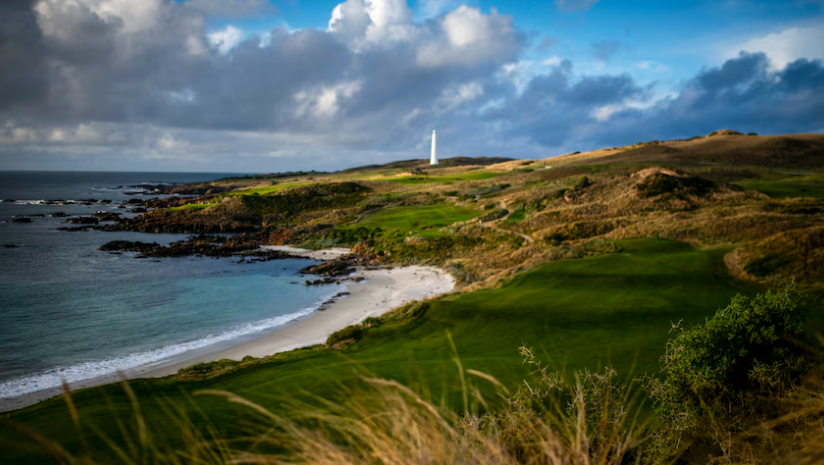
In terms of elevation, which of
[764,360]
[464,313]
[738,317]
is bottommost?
[464,313]

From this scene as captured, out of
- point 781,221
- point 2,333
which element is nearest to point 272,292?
point 2,333

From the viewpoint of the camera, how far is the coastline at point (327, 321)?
17.6 m

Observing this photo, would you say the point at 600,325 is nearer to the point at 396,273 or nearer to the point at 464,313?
the point at 464,313

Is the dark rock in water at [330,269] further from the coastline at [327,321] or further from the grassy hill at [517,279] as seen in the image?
the grassy hill at [517,279]

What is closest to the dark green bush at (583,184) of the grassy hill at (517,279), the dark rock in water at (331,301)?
the grassy hill at (517,279)

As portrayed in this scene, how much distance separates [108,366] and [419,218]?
39912mm

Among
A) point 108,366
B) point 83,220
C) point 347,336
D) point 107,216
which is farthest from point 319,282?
point 107,216

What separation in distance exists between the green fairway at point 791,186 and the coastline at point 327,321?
3510 centimetres

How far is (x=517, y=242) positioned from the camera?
125 feet

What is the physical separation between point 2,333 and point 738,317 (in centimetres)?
2944

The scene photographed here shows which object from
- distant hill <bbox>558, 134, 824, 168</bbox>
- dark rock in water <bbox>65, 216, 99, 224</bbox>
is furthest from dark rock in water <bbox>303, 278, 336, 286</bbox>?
distant hill <bbox>558, 134, 824, 168</bbox>

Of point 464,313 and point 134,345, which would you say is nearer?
point 464,313

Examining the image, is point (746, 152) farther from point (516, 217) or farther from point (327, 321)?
point (327, 321)

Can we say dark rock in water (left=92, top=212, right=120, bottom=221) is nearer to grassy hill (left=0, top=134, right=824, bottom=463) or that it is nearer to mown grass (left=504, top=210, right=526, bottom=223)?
grassy hill (left=0, top=134, right=824, bottom=463)
